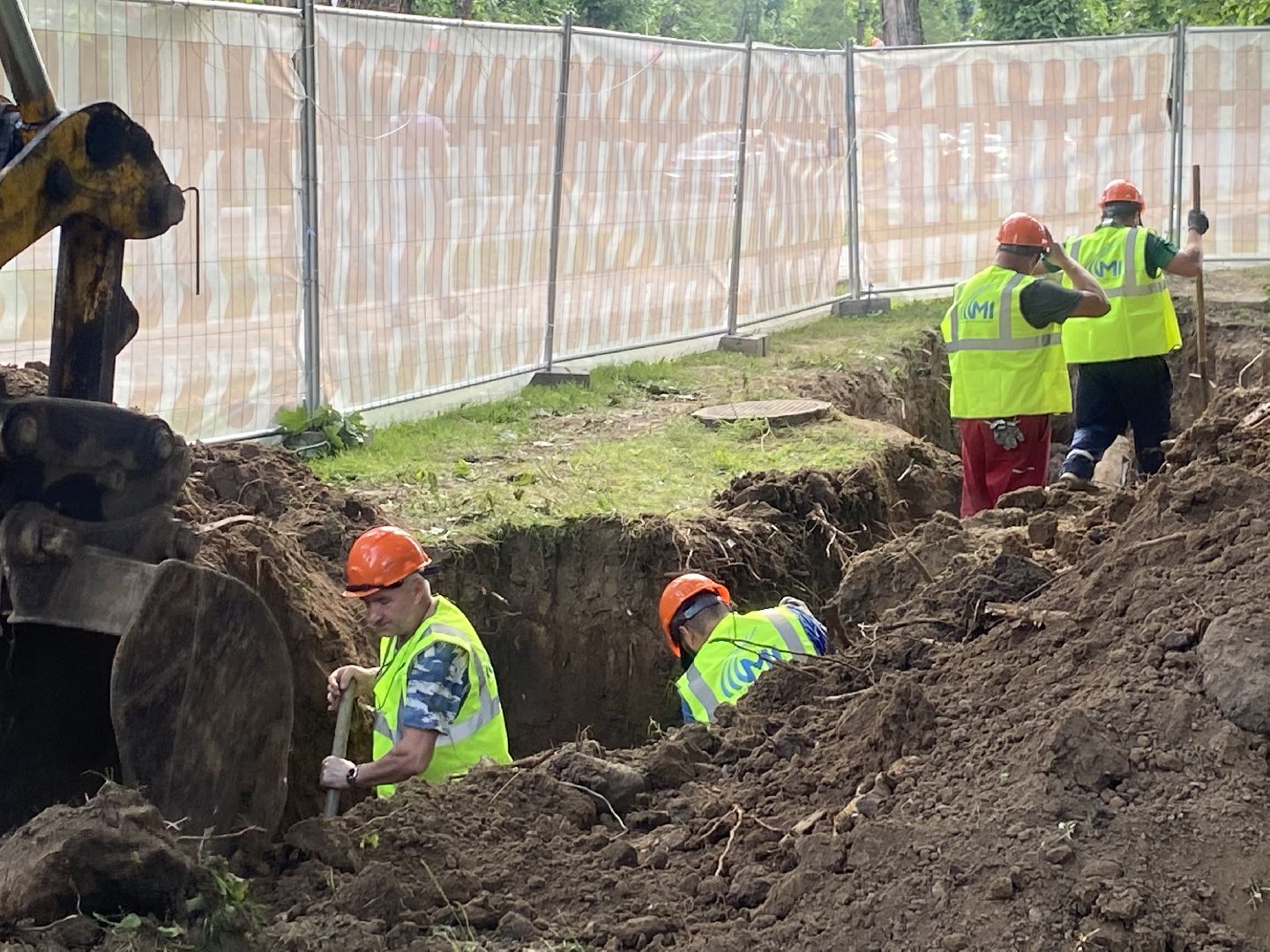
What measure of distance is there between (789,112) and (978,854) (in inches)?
468

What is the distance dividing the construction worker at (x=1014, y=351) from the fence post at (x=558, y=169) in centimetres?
335

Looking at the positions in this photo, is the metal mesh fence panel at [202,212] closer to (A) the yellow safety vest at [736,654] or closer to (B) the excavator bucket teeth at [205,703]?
(A) the yellow safety vest at [736,654]

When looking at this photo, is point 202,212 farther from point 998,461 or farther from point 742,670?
point 998,461

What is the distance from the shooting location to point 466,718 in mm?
5332

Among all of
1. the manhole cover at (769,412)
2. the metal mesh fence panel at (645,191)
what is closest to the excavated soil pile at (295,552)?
the manhole cover at (769,412)

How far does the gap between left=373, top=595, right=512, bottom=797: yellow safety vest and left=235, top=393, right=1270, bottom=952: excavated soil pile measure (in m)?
0.59

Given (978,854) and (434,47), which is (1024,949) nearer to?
(978,854)

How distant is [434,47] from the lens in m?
9.92

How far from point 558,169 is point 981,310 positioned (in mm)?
3800

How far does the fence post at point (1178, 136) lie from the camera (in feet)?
51.1

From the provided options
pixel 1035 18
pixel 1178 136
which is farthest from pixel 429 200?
pixel 1035 18

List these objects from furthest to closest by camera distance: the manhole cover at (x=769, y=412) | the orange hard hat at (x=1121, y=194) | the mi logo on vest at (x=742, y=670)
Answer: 1. the manhole cover at (x=769, y=412)
2. the orange hard hat at (x=1121, y=194)
3. the mi logo on vest at (x=742, y=670)

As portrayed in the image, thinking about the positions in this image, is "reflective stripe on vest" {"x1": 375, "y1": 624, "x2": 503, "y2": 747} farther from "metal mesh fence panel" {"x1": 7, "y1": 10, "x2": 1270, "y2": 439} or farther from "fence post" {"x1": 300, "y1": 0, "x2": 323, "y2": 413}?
"fence post" {"x1": 300, "y1": 0, "x2": 323, "y2": 413}

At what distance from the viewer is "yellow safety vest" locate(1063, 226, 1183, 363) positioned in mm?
9578
